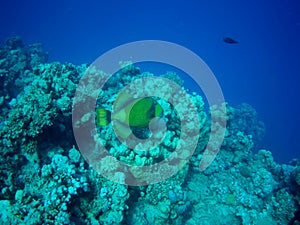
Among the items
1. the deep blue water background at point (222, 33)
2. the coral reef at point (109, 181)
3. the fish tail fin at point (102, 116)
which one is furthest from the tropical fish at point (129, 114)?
the deep blue water background at point (222, 33)

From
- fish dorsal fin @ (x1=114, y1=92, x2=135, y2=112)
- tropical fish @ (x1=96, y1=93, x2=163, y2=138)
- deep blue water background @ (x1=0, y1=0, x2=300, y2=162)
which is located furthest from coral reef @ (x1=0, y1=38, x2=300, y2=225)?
deep blue water background @ (x1=0, y1=0, x2=300, y2=162)

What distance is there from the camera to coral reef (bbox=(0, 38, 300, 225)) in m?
3.71

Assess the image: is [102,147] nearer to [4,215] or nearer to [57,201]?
[57,201]

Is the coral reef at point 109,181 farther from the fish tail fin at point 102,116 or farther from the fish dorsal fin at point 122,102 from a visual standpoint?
the fish dorsal fin at point 122,102

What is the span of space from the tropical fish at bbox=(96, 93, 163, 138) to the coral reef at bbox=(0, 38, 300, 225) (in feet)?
1.20

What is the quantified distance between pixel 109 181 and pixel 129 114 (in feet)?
3.90

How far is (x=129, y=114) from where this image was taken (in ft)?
13.2

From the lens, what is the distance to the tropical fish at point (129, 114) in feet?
13.1

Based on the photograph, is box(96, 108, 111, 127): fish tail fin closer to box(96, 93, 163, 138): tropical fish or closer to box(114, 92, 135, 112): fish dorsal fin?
box(96, 93, 163, 138): tropical fish

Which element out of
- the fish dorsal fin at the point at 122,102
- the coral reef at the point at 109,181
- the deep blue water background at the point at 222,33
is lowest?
the coral reef at the point at 109,181

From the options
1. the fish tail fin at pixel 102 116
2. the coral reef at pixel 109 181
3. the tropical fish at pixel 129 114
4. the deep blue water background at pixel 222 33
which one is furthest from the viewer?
the deep blue water background at pixel 222 33

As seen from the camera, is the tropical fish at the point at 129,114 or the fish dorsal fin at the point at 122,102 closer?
the tropical fish at the point at 129,114

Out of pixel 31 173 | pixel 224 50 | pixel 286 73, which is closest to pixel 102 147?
pixel 31 173

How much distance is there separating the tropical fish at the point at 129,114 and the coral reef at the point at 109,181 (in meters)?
0.37
